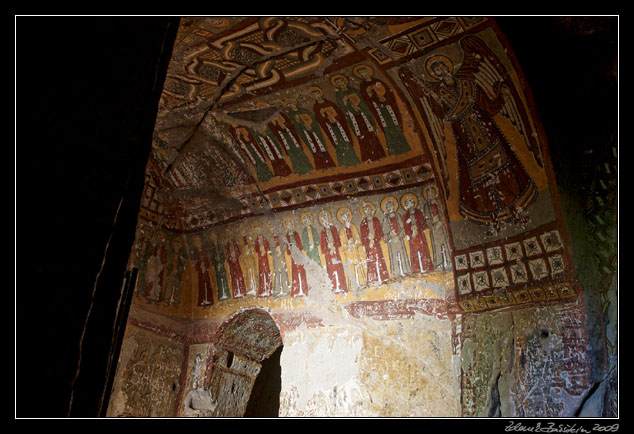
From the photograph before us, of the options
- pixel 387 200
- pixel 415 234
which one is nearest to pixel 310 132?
pixel 387 200

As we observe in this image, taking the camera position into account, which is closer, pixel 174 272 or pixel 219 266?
pixel 219 266

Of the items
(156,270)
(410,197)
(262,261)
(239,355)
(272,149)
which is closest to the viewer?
(410,197)

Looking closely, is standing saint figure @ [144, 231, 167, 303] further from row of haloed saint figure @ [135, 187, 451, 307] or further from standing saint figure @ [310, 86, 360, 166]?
standing saint figure @ [310, 86, 360, 166]

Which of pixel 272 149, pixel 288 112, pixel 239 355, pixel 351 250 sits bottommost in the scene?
pixel 239 355

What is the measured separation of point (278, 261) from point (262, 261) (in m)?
0.25

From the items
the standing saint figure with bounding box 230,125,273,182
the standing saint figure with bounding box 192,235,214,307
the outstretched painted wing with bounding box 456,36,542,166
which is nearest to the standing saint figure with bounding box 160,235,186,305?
the standing saint figure with bounding box 192,235,214,307

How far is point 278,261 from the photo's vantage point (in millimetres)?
5969

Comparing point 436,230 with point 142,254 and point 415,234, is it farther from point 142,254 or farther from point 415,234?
point 142,254

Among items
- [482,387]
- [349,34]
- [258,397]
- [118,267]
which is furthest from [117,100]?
[258,397]

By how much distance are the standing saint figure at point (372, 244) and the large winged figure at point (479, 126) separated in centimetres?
92

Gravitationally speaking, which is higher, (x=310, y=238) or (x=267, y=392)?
(x=310, y=238)

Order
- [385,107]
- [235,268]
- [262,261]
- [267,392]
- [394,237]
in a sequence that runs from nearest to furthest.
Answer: [385,107] → [394,237] → [262,261] → [235,268] → [267,392]

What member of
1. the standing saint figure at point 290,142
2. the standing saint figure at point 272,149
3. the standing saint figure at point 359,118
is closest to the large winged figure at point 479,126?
the standing saint figure at point 359,118

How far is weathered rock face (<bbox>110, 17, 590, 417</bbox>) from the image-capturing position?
383 centimetres
